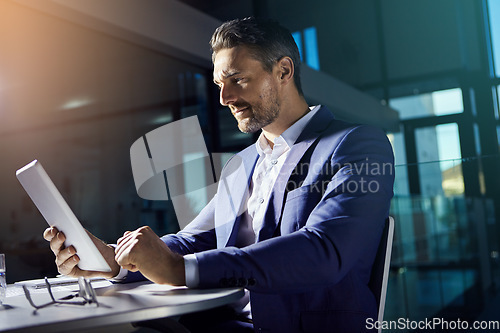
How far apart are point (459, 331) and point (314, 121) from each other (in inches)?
101

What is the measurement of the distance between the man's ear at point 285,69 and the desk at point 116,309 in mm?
930

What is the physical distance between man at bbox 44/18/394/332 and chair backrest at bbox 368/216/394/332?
0.09ft

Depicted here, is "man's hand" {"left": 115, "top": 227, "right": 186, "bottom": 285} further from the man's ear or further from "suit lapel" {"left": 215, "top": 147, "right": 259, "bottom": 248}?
the man's ear

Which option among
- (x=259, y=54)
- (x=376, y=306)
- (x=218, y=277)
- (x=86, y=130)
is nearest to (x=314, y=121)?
(x=259, y=54)

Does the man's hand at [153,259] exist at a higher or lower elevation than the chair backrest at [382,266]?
higher

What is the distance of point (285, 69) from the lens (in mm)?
1805

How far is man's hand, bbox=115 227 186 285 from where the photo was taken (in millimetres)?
1111

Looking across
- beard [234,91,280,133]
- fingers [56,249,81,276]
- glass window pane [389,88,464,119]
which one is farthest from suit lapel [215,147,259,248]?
glass window pane [389,88,464,119]

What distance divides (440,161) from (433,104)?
1.53ft

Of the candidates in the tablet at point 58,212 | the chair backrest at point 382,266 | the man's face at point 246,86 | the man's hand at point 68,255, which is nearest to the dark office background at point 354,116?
the man's face at point 246,86

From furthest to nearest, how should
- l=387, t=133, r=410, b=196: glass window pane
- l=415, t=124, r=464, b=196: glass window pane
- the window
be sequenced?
1. the window
2. l=387, t=133, r=410, b=196: glass window pane
3. l=415, t=124, r=464, b=196: glass window pane

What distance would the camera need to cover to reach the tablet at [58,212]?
1.16 meters

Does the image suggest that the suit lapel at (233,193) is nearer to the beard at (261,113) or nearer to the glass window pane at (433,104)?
the beard at (261,113)

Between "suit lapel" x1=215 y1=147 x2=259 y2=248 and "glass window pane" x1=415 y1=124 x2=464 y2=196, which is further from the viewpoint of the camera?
"glass window pane" x1=415 y1=124 x2=464 y2=196
